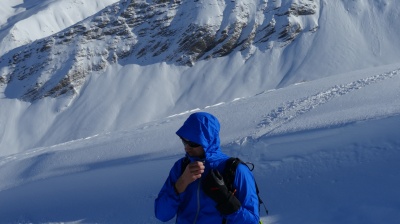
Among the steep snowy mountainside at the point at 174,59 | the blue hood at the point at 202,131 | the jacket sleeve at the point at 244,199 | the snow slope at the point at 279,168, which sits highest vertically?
the blue hood at the point at 202,131

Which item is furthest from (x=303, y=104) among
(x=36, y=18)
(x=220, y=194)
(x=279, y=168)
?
(x=36, y=18)

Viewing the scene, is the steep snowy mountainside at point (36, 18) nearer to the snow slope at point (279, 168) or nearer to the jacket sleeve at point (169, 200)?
the snow slope at point (279, 168)

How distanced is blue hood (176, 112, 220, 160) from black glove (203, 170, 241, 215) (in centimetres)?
18

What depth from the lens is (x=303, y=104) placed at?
11.9m

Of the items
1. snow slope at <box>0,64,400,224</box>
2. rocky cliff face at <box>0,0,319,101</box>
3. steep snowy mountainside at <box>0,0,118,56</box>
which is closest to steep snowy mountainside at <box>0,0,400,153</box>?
rocky cliff face at <box>0,0,319,101</box>

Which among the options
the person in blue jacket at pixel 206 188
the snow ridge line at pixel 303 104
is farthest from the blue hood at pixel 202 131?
the snow ridge line at pixel 303 104

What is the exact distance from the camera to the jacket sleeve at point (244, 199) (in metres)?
3.10

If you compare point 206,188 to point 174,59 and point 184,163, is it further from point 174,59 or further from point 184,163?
point 174,59

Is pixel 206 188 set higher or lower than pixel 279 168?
higher

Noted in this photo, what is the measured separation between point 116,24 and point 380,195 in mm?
66171

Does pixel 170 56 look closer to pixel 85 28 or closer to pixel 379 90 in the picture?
pixel 85 28

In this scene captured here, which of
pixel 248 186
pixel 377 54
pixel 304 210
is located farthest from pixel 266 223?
pixel 377 54

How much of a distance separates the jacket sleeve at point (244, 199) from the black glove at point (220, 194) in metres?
0.05

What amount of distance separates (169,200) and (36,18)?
109793 mm
